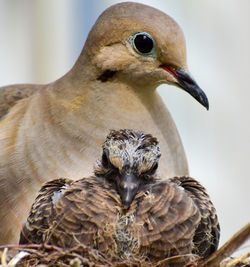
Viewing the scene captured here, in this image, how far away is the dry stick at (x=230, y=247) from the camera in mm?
2938

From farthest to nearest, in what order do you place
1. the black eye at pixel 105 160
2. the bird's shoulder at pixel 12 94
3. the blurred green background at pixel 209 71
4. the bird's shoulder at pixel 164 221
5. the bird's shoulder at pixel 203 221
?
the blurred green background at pixel 209 71 < the bird's shoulder at pixel 12 94 < the black eye at pixel 105 160 < the bird's shoulder at pixel 203 221 < the bird's shoulder at pixel 164 221

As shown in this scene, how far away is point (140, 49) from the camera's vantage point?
149 inches

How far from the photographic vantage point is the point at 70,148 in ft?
12.8

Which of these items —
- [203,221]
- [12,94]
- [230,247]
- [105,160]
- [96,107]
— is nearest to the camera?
[230,247]

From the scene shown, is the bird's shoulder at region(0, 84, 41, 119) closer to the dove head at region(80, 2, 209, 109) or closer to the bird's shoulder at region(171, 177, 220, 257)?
the dove head at region(80, 2, 209, 109)

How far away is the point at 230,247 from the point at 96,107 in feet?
4.15

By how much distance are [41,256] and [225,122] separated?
362 cm

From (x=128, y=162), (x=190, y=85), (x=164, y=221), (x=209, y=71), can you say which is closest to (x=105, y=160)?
(x=128, y=162)

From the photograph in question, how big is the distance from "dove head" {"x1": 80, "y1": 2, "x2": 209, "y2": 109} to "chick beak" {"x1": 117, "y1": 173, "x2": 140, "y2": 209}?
0.62 meters

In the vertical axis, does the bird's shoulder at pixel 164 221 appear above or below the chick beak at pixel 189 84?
below

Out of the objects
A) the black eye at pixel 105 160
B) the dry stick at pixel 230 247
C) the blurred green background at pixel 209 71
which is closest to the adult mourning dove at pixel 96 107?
the black eye at pixel 105 160

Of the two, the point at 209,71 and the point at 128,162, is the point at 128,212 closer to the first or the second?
the point at 128,162

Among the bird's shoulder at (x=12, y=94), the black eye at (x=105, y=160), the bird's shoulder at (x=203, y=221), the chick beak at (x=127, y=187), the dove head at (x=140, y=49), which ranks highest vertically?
the dove head at (x=140, y=49)

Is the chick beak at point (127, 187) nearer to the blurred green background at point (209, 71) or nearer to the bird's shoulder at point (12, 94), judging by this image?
the bird's shoulder at point (12, 94)
